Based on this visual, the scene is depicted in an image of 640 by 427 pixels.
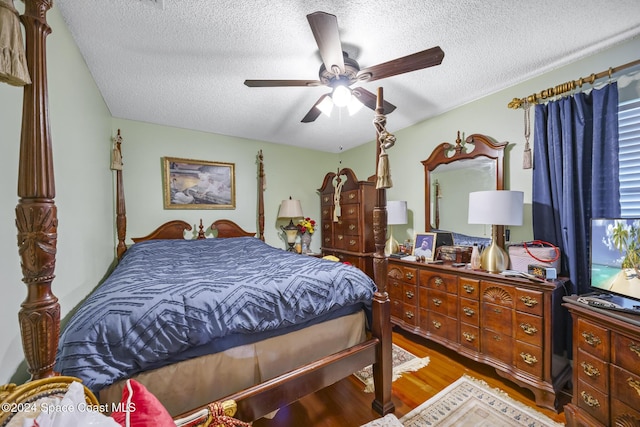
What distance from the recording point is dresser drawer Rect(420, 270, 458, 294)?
2193mm

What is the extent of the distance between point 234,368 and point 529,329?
1.96 meters

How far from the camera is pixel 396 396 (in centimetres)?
178

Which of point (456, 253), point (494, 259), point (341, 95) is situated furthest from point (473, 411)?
point (341, 95)

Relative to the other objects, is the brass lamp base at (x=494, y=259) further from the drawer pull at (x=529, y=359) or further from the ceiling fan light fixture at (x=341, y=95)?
the ceiling fan light fixture at (x=341, y=95)

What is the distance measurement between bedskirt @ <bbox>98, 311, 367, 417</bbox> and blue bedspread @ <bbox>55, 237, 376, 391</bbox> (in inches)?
1.8

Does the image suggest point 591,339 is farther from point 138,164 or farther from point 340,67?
point 138,164

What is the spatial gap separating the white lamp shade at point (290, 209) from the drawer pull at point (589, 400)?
3171 mm

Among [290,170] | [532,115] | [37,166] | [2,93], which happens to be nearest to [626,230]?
[532,115]

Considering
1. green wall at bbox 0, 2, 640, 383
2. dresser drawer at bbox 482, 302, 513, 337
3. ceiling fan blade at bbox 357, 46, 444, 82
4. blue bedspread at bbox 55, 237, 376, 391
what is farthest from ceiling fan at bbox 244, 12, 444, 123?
dresser drawer at bbox 482, 302, 513, 337

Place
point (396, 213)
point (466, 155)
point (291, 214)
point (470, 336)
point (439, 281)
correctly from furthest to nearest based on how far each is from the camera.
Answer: point (291, 214) → point (396, 213) → point (466, 155) → point (439, 281) → point (470, 336)

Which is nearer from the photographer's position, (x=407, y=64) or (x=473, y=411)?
(x=407, y=64)

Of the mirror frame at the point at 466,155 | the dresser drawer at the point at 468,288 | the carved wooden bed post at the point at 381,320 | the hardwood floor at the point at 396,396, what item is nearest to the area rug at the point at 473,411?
the hardwood floor at the point at 396,396

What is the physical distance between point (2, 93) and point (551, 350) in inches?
123

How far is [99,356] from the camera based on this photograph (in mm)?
962
